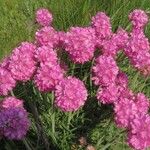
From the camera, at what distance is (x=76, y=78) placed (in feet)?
8.24

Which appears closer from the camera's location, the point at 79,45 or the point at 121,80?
the point at 79,45

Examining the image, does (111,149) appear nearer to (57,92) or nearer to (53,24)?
(57,92)

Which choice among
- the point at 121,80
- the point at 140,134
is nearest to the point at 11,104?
the point at 121,80

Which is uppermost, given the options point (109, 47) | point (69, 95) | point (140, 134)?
point (109, 47)

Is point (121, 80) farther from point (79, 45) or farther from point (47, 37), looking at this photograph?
point (47, 37)

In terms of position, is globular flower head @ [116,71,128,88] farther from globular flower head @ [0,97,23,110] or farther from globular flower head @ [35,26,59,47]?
globular flower head @ [0,97,23,110]

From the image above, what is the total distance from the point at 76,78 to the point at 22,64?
11.5 inches

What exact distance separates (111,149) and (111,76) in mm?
691

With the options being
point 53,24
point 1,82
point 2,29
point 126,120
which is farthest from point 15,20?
point 126,120

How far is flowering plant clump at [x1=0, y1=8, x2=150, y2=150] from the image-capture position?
227 centimetres

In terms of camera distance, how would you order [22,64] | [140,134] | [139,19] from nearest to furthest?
[140,134], [22,64], [139,19]

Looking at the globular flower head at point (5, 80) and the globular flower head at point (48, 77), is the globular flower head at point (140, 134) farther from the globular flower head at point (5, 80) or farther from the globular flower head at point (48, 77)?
the globular flower head at point (5, 80)

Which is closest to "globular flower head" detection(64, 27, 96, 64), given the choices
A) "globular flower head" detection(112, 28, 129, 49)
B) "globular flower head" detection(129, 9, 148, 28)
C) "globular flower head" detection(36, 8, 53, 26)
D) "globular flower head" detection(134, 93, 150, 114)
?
"globular flower head" detection(112, 28, 129, 49)

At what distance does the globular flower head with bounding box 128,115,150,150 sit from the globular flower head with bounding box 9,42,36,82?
1.97 ft
